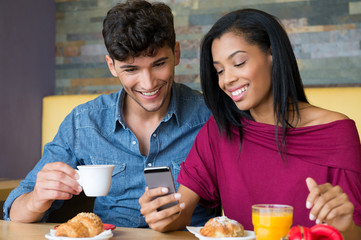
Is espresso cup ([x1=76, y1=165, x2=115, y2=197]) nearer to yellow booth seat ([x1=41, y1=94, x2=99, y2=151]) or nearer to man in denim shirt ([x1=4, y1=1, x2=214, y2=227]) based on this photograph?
man in denim shirt ([x1=4, y1=1, x2=214, y2=227])

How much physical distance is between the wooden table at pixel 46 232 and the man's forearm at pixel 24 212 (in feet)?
0.17

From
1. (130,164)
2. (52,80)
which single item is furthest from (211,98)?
(52,80)

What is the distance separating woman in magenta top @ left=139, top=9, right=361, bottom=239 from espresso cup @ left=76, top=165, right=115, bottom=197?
17cm

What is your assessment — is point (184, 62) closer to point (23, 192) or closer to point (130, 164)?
point (130, 164)

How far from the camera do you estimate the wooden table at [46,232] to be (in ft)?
4.08

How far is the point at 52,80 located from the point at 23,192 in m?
1.75

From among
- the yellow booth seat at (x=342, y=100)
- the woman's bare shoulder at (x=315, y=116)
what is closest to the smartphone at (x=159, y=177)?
the woman's bare shoulder at (x=315, y=116)

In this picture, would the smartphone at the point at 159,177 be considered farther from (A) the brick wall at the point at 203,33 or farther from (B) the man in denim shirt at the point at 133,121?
(A) the brick wall at the point at 203,33

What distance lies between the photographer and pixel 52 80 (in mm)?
3223

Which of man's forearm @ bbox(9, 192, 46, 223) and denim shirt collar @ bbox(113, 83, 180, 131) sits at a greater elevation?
denim shirt collar @ bbox(113, 83, 180, 131)

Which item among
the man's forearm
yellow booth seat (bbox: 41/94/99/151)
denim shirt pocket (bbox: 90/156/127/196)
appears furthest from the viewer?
yellow booth seat (bbox: 41/94/99/151)

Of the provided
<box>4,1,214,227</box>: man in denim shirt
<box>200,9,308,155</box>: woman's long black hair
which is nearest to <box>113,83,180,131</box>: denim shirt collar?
<box>4,1,214,227</box>: man in denim shirt

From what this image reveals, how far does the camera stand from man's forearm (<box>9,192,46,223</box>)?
145 centimetres

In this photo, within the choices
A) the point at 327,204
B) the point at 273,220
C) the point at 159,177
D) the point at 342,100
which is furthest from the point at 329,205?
the point at 342,100
